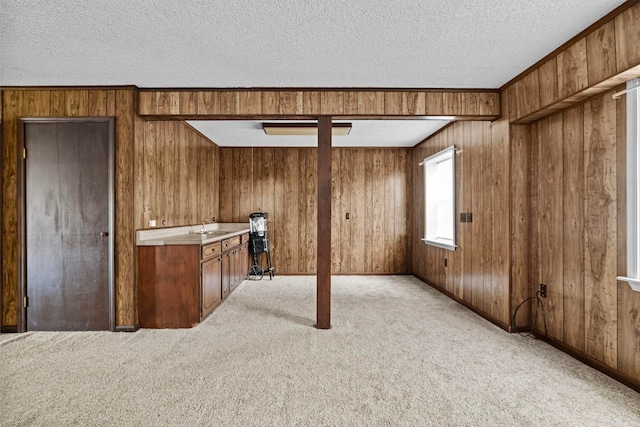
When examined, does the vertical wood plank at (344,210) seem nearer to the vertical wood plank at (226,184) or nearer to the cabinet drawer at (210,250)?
the vertical wood plank at (226,184)

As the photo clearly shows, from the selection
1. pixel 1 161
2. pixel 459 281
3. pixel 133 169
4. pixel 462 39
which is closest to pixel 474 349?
pixel 459 281

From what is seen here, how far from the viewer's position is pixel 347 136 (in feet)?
17.8

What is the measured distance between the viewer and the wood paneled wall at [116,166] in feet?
10.8

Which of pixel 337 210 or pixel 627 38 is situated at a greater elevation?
pixel 627 38

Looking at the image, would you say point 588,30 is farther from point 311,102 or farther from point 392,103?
point 311,102

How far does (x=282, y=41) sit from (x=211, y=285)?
2750mm

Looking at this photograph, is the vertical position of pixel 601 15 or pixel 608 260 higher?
pixel 601 15

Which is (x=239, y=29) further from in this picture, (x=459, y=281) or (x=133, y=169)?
(x=459, y=281)

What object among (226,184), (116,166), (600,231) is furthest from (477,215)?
(226,184)

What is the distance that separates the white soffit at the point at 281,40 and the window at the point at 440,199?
1.74 meters

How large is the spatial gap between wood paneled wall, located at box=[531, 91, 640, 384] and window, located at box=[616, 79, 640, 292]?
111 mm

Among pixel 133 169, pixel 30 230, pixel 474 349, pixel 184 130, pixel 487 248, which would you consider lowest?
pixel 474 349

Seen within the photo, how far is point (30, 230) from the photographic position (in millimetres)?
3289

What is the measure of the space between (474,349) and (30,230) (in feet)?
14.4
